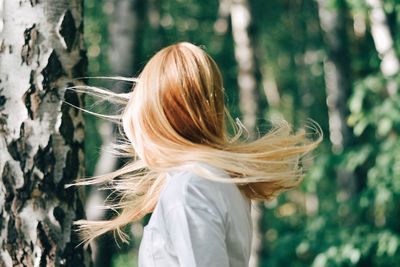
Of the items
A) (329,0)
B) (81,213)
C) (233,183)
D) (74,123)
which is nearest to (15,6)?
(74,123)

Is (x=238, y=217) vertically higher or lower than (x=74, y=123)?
lower

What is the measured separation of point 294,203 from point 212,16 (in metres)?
6.96

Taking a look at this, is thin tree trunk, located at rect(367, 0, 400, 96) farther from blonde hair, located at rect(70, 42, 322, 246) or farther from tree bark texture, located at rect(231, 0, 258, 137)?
blonde hair, located at rect(70, 42, 322, 246)

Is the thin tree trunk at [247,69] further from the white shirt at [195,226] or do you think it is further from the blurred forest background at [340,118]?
the white shirt at [195,226]

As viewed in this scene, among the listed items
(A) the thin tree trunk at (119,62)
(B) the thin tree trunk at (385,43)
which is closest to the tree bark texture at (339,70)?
(B) the thin tree trunk at (385,43)

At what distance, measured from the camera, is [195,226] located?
246 centimetres

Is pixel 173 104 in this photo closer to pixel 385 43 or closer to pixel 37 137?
pixel 37 137

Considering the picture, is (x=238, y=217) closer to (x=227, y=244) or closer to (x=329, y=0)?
(x=227, y=244)

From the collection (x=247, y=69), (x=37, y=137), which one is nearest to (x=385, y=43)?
(x=247, y=69)

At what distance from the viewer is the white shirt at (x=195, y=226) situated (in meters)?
2.46

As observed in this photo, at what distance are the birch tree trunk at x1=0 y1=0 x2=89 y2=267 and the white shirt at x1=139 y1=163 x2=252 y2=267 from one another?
548mm

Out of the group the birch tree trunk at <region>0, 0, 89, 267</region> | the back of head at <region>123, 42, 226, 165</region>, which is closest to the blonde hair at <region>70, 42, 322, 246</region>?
→ the back of head at <region>123, 42, 226, 165</region>

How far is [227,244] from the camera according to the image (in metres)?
2.63

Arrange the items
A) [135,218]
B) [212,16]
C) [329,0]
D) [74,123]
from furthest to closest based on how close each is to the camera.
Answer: [212,16]
[329,0]
[74,123]
[135,218]
